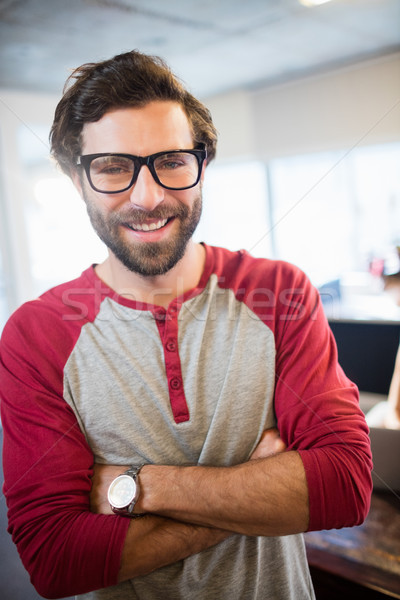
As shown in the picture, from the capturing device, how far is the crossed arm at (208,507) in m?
0.70

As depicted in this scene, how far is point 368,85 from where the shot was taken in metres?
1.35

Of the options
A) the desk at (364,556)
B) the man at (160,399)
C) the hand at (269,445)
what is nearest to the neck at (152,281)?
the man at (160,399)

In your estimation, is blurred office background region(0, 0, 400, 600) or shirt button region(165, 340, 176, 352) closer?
shirt button region(165, 340, 176, 352)

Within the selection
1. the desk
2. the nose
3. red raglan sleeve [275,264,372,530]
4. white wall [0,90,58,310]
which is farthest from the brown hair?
the desk

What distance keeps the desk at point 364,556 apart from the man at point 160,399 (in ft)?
0.82

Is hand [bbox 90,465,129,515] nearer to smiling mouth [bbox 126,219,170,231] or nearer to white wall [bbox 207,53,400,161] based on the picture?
smiling mouth [bbox 126,219,170,231]

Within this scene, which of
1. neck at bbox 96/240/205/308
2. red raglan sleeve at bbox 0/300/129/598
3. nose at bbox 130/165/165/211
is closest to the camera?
red raglan sleeve at bbox 0/300/129/598

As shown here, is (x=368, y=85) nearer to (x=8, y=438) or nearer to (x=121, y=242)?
(x=121, y=242)

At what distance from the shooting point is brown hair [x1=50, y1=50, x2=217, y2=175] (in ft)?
2.60

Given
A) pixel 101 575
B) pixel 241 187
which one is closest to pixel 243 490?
pixel 101 575

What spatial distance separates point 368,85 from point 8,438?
1.33m

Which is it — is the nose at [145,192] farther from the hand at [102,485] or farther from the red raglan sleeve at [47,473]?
the hand at [102,485]

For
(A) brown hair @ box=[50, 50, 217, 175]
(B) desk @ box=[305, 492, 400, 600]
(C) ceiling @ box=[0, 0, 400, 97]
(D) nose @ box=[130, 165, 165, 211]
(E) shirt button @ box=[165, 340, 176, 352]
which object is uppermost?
(C) ceiling @ box=[0, 0, 400, 97]

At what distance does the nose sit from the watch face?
456mm
